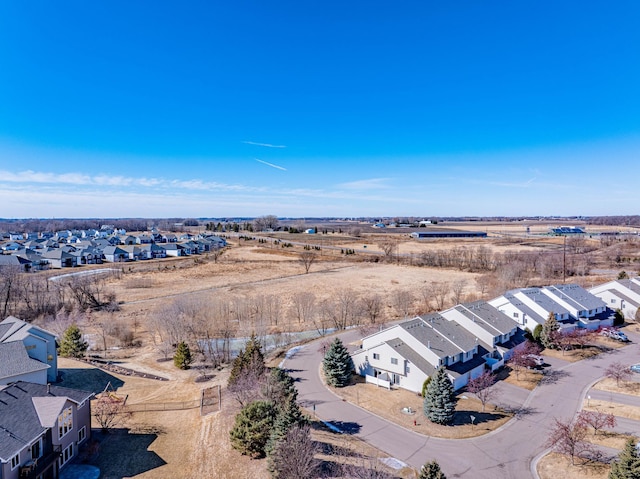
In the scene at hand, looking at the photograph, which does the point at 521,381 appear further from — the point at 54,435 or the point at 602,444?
the point at 54,435

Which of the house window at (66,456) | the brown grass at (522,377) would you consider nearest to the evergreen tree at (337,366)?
the brown grass at (522,377)

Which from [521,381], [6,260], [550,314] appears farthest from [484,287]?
[6,260]

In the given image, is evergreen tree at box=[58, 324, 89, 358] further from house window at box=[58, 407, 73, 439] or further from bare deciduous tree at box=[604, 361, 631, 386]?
bare deciduous tree at box=[604, 361, 631, 386]

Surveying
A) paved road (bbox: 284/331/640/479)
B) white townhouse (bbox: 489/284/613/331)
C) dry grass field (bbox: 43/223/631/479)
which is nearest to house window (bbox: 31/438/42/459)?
dry grass field (bbox: 43/223/631/479)

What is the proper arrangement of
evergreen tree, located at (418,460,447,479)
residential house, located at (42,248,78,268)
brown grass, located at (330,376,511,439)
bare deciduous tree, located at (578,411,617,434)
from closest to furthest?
1. evergreen tree, located at (418,460,447,479)
2. bare deciduous tree, located at (578,411,617,434)
3. brown grass, located at (330,376,511,439)
4. residential house, located at (42,248,78,268)

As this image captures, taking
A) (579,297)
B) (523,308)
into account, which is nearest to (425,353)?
(523,308)

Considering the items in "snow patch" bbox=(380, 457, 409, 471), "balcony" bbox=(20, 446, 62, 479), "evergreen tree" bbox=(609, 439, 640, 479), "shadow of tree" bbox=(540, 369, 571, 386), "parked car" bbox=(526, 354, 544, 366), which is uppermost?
"evergreen tree" bbox=(609, 439, 640, 479)

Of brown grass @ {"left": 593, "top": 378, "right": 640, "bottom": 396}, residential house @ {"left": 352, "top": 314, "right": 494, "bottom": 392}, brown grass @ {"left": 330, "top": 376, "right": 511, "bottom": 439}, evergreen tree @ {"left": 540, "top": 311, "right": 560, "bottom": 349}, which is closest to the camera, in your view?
brown grass @ {"left": 330, "top": 376, "right": 511, "bottom": 439}
